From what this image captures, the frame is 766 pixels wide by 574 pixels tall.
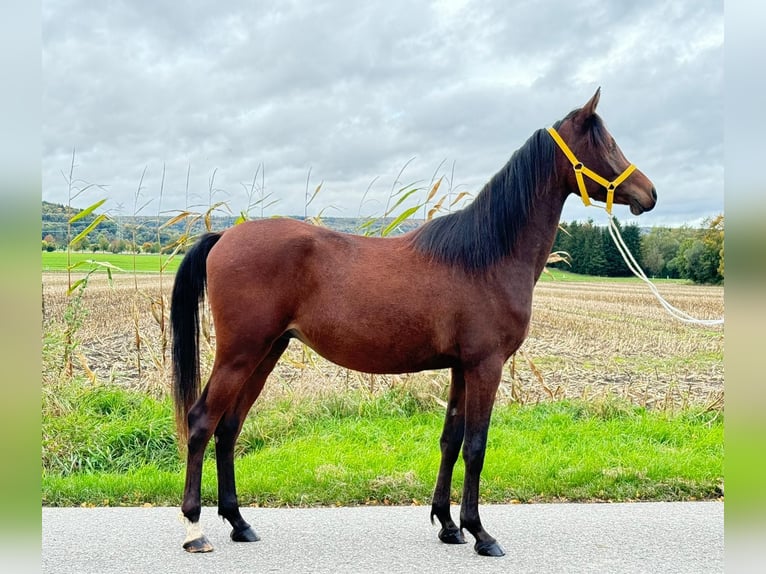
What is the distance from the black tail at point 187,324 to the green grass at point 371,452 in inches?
44.5

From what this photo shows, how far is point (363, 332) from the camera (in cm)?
392

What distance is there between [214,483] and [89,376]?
2.78m

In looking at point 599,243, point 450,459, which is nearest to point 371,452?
point 450,459

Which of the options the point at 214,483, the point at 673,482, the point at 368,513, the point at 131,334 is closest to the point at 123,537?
the point at 214,483

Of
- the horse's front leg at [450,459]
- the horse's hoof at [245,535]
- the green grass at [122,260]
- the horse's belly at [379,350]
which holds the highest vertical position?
the green grass at [122,260]

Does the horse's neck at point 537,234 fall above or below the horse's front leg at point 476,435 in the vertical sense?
above

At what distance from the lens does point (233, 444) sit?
420cm

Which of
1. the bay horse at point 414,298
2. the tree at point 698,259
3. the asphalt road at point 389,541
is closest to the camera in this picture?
the asphalt road at point 389,541

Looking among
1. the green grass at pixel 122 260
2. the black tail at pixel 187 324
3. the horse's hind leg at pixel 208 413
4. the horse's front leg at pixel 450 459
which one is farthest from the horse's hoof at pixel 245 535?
the green grass at pixel 122 260

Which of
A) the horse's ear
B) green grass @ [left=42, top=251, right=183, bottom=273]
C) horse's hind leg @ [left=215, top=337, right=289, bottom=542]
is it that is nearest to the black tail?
horse's hind leg @ [left=215, top=337, right=289, bottom=542]

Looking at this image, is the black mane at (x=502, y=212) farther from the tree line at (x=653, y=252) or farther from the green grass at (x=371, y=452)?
the tree line at (x=653, y=252)

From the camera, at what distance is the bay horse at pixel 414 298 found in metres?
3.91

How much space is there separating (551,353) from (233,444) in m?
6.72
